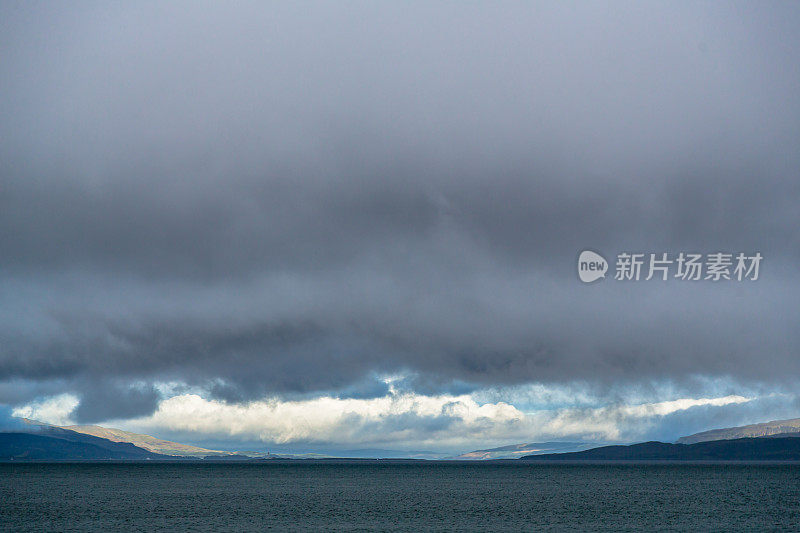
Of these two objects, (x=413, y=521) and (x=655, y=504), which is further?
(x=655, y=504)

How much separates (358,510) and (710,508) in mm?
74667

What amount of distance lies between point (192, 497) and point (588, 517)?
112m

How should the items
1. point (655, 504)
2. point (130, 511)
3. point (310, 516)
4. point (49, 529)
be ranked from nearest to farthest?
point (49, 529) → point (310, 516) → point (130, 511) → point (655, 504)

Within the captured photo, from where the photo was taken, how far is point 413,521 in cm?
12431

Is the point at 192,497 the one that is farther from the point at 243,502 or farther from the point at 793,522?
the point at 793,522

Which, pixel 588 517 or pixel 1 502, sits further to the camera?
pixel 1 502

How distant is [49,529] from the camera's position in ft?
366

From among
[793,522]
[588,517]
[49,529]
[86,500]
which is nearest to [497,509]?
[588,517]

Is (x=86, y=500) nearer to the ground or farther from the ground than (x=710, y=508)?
nearer to the ground

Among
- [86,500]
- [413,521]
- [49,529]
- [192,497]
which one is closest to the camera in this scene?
[49,529]

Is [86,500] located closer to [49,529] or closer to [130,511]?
[130,511]

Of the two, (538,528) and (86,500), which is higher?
(538,528)

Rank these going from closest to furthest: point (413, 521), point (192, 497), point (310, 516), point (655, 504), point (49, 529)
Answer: point (49, 529)
point (413, 521)
point (310, 516)
point (655, 504)
point (192, 497)

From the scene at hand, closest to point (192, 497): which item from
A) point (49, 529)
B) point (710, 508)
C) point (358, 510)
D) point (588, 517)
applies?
point (358, 510)
